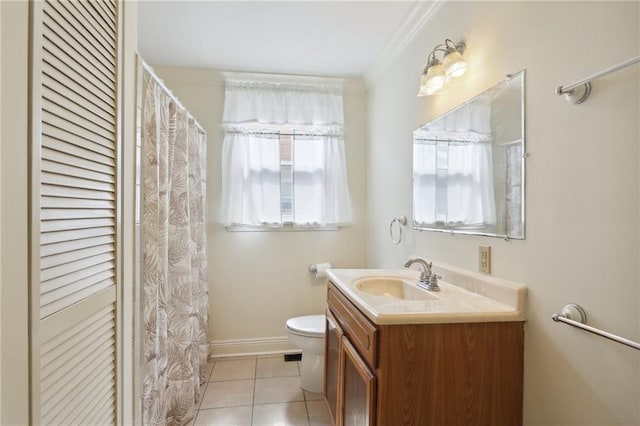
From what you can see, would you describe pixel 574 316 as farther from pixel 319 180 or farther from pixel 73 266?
pixel 319 180

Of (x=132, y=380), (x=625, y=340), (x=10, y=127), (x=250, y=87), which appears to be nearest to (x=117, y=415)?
(x=132, y=380)

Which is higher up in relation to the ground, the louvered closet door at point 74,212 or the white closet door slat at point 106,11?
the white closet door slat at point 106,11

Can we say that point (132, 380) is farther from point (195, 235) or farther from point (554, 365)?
point (554, 365)

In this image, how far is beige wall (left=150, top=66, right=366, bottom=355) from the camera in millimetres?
2697

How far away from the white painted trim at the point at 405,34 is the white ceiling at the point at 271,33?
0.08 feet

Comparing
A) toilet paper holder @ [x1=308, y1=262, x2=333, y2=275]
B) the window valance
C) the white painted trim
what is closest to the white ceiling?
the white painted trim

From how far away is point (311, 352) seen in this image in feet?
7.18

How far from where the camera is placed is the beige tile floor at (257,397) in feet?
6.27

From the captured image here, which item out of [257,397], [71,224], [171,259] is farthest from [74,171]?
[257,397]

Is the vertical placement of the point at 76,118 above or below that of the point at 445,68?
below

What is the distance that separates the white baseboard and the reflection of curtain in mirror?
5.44ft

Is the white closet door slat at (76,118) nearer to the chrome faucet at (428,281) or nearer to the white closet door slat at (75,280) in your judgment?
the white closet door slat at (75,280)

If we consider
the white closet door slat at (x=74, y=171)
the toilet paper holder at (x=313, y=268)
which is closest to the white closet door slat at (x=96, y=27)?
the white closet door slat at (x=74, y=171)

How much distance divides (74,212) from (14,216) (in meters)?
0.20
